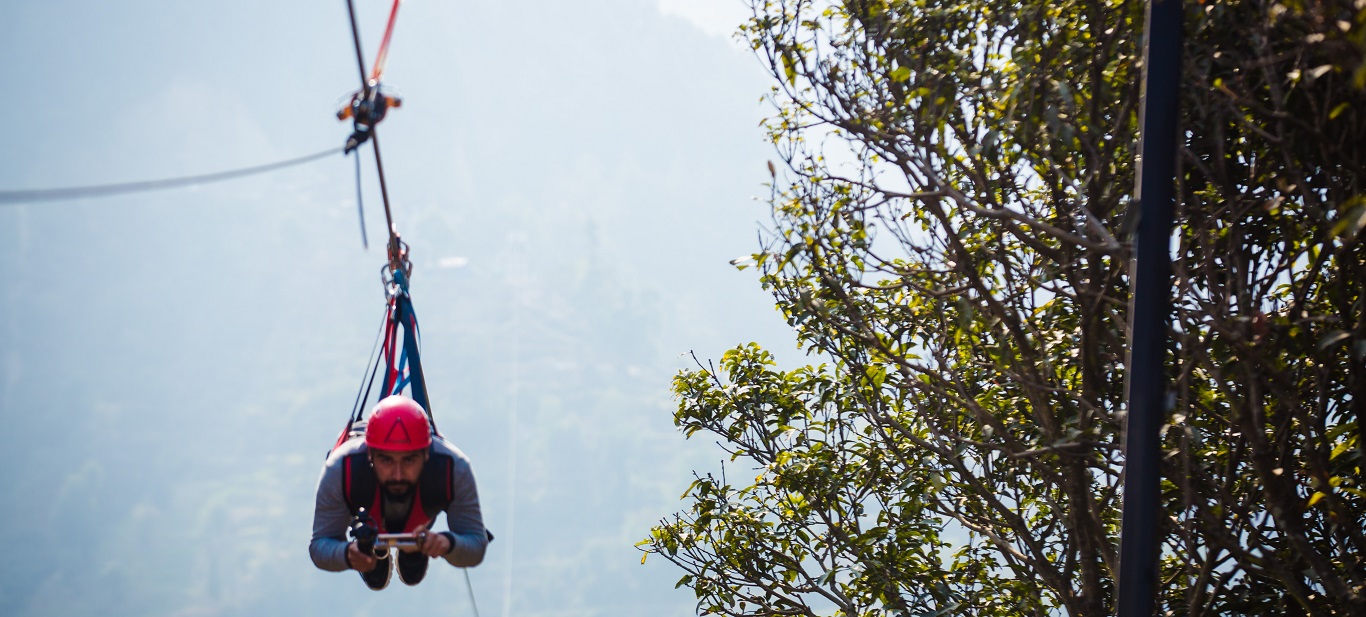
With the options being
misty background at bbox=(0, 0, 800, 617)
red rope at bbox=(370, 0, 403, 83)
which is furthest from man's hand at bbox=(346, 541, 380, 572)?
misty background at bbox=(0, 0, 800, 617)

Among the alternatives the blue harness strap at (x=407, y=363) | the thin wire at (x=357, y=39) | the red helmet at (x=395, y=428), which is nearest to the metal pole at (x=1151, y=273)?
the thin wire at (x=357, y=39)

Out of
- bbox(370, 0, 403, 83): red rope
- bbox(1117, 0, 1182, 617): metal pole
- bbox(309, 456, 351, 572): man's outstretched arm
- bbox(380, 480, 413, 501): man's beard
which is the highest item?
bbox(370, 0, 403, 83): red rope

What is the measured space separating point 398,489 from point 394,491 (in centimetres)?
3

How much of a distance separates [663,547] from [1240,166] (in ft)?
14.4

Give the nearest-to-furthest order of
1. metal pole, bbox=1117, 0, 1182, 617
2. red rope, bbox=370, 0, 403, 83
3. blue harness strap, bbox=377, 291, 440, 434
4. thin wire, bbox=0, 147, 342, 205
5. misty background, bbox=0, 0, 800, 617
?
metal pole, bbox=1117, 0, 1182, 617, thin wire, bbox=0, 147, 342, 205, red rope, bbox=370, 0, 403, 83, blue harness strap, bbox=377, 291, 440, 434, misty background, bbox=0, 0, 800, 617

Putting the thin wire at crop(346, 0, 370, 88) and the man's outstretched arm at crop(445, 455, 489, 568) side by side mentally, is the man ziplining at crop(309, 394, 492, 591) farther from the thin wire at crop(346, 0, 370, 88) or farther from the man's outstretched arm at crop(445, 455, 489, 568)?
the thin wire at crop(346, 0, 370, 88)

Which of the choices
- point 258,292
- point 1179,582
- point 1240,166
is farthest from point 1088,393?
point 258,292

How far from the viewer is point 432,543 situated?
497cm

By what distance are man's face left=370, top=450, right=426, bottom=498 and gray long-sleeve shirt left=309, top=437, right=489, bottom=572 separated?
0.40 feet

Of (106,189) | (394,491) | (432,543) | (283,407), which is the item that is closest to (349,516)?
(394,491)

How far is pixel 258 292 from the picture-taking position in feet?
607

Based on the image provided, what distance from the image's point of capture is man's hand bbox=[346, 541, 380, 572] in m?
5.05

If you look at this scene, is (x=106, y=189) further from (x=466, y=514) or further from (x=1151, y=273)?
(x=1151, y=273)

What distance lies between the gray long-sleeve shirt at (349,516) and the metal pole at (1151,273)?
294 centimetres
